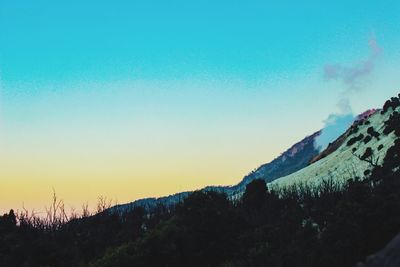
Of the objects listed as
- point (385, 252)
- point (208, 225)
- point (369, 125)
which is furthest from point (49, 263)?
point (369, 125)

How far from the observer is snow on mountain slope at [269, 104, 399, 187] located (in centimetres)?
7144

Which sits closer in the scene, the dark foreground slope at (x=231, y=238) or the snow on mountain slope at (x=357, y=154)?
the dark foreground slope at (x=231, y=238)

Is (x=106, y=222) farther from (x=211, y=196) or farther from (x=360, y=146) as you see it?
(x=360, y=146)

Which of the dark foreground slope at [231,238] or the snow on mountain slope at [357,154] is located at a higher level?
the snow on mountain slope at [357,154]

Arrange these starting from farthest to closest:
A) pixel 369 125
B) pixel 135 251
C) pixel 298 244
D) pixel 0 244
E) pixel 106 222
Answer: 1. pixel 369 125
2. pixel 106 222
3. pixel 0 244
4. pixel 135 251
5. pixel 298 244

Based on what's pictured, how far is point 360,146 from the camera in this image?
81.8 meters

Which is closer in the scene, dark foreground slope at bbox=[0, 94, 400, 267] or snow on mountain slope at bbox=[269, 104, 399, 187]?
dark foreground slope at bbox=[0, 94, 400, 267]

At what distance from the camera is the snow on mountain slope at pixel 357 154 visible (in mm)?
71438

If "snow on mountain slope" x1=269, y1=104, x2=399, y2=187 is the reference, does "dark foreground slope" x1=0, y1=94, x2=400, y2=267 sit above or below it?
below

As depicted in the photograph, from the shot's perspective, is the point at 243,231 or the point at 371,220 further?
the point at 243,231

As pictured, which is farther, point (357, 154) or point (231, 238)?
point (357, 154)

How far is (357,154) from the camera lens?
256 feet

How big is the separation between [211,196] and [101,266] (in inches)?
405

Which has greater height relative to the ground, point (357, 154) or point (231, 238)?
point (357, 154)
